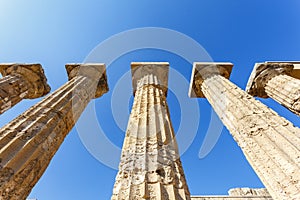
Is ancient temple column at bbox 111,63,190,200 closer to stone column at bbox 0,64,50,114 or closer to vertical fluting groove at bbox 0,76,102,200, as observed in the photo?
vertical fluting groove at bbox 0,76,102,200

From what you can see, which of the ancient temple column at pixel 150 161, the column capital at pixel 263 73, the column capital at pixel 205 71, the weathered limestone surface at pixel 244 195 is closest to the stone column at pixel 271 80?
the column capital at pixel 263 73

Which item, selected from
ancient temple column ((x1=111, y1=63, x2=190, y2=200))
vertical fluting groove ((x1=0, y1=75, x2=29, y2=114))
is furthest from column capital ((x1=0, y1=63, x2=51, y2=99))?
ancient temple column ((x1=111, y1=63, x2=190, y2=200))

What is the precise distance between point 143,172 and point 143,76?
24.6 ft

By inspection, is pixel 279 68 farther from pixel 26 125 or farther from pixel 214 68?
pixel 26 125

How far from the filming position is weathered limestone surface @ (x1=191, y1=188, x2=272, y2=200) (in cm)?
1190

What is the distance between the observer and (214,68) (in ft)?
38.4

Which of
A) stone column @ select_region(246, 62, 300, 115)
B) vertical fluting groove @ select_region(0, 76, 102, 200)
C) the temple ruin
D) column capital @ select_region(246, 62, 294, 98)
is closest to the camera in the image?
the temple ruin

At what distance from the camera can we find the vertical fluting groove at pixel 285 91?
8.59m

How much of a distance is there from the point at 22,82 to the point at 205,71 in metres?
8.07

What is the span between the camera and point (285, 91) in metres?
9.34

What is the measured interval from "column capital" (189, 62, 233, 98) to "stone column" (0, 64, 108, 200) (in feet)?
17.7

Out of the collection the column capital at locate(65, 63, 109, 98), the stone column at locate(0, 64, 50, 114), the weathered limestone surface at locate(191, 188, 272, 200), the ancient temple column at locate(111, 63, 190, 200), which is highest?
the column capital at locate(65, 63, 109, 98)

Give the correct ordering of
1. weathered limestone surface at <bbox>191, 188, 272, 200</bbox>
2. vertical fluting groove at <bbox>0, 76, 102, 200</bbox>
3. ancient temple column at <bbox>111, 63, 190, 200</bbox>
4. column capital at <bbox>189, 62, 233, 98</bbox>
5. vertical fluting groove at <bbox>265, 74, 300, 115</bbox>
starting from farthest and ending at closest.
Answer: weathered limestone surface at <bbox>191, 188, 272, 200</bbox>
column capital at <bbox>189, 62, 233, 98</bbox>
vertical fluting groove at <bbox>265, 74, 300, 115</bbox>
vertical fluting groove at <bbox>0, 76, 102, 200</bbox>
ancient temple column at <bbox>111, 63, 190, 200</bbox>

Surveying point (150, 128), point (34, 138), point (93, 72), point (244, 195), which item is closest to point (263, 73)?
point (244, 195)
